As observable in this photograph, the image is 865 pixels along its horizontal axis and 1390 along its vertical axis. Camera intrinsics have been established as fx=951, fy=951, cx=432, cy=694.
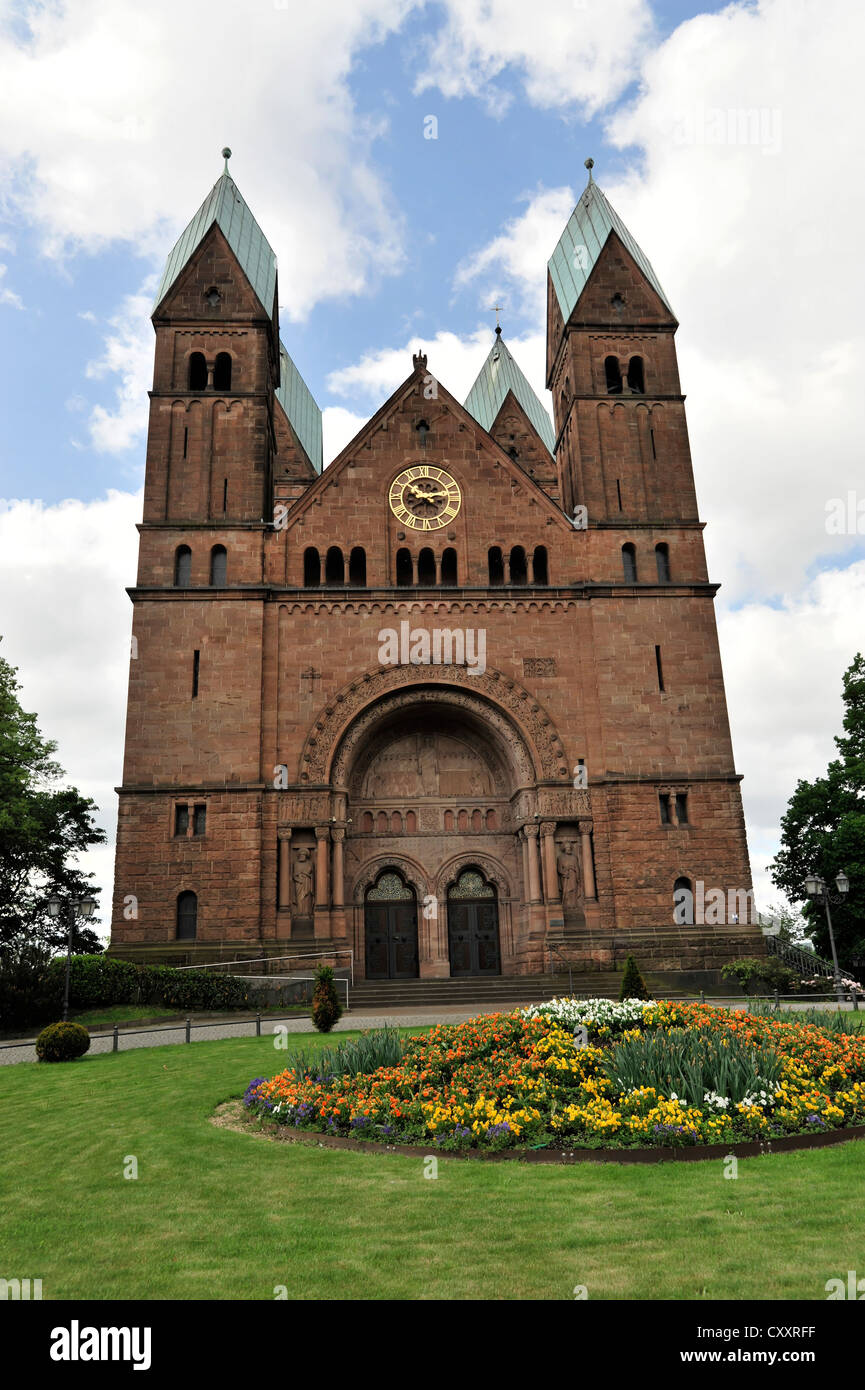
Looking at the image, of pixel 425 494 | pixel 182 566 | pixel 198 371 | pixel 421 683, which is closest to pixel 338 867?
pixel 421 683

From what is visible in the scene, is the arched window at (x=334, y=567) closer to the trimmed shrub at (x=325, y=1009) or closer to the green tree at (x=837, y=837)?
the trimmed shrub at (x=325, y=1009)

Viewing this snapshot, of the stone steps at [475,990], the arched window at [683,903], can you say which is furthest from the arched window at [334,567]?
the arched window at [683,903]

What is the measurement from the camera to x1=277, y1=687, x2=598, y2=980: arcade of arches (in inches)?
1230

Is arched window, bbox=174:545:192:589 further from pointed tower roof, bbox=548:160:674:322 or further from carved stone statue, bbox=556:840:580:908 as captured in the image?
pointed tower roof, bbox=548:160:674:322

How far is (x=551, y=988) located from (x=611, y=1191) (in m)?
21.1

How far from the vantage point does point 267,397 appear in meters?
35.9

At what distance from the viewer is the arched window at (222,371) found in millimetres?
36406

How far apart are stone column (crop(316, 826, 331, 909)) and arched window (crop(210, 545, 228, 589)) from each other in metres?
9.59

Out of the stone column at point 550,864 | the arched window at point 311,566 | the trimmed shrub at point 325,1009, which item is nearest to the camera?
the trimmed shrub at point 325,1009

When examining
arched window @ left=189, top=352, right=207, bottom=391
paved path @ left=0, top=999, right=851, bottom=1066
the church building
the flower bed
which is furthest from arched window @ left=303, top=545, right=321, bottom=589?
the flower bed

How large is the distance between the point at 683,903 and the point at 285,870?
13.0 m

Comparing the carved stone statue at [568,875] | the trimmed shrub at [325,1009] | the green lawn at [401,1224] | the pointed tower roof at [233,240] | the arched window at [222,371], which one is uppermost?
the pointed tower roof at [233,240]

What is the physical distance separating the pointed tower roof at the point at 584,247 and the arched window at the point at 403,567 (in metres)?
12.4

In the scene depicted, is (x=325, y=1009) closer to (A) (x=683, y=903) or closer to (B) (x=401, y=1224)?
(B) (x=401, y=1224)
